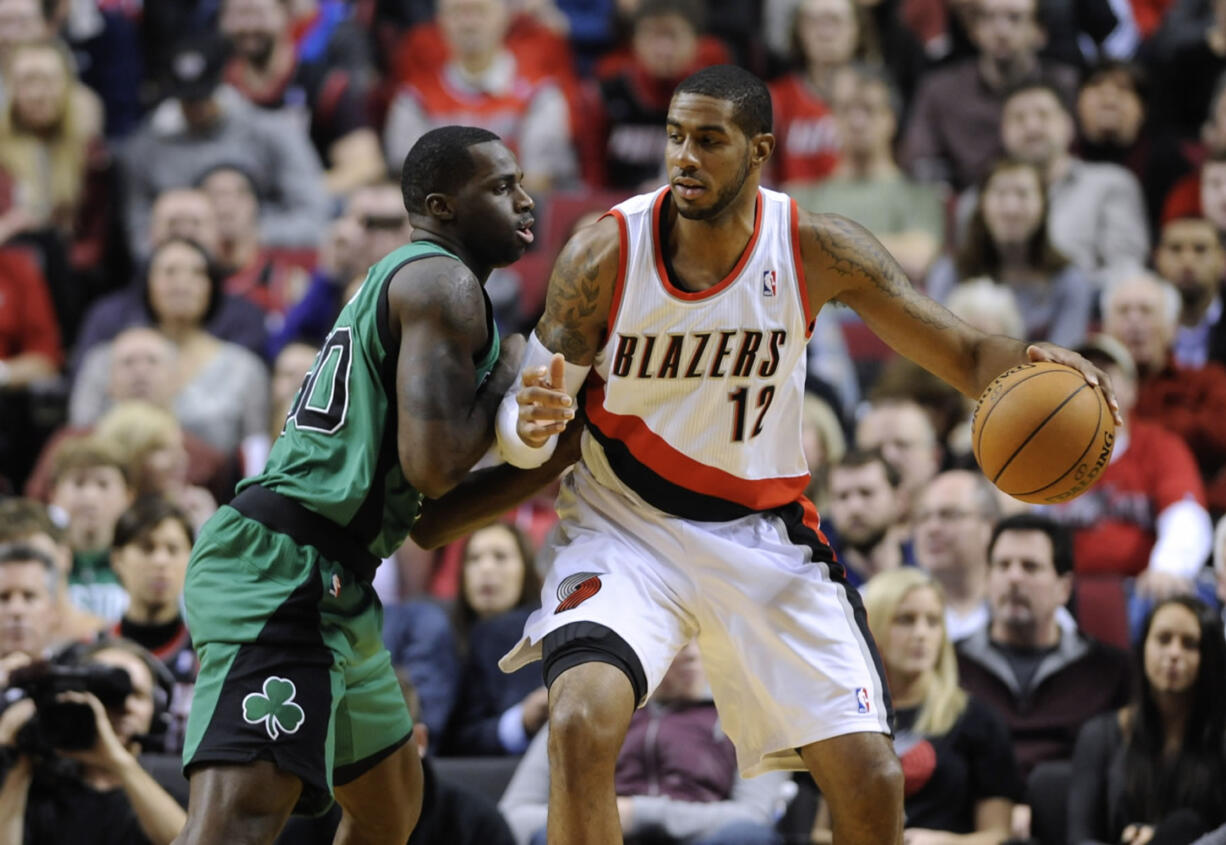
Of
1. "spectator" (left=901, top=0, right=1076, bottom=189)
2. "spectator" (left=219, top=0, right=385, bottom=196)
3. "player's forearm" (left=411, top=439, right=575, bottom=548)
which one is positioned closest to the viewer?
"player's forearm" (left=411, top=439, right=575, bottom=548)

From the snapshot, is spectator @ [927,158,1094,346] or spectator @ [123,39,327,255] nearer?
spectator @ [927,158,1094,346]

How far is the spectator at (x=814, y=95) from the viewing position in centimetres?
1067

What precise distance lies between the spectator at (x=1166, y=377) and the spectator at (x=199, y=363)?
4.40 meters

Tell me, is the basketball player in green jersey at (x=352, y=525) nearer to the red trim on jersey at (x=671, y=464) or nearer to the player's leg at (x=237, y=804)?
the player's leg at (x=237, y=804)

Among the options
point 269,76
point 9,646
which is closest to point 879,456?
point 9,646

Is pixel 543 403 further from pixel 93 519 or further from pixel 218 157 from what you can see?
pixel 218 157

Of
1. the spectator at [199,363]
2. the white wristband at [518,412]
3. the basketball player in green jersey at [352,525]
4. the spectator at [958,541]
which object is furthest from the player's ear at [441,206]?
the spectator at [199,363]

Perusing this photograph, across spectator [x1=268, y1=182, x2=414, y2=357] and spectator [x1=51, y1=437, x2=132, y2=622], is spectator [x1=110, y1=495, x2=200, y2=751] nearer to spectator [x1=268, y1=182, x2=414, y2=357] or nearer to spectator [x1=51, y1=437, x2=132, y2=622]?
spectator [x1=51, y1=437, x2=132, y2=622]

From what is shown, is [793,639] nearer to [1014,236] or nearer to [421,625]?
[421,625]

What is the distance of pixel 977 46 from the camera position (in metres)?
11.0

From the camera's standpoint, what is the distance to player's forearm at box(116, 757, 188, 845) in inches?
227

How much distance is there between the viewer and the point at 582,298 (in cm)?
489

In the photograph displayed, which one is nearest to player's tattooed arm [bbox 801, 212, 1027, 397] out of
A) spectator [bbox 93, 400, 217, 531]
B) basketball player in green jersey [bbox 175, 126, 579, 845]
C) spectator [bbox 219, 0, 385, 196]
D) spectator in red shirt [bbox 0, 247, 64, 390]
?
basketball player in green jersey [bbox 175, 126, 579, 845]

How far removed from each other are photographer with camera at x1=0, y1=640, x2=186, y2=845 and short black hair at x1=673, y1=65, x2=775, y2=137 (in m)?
2.76
